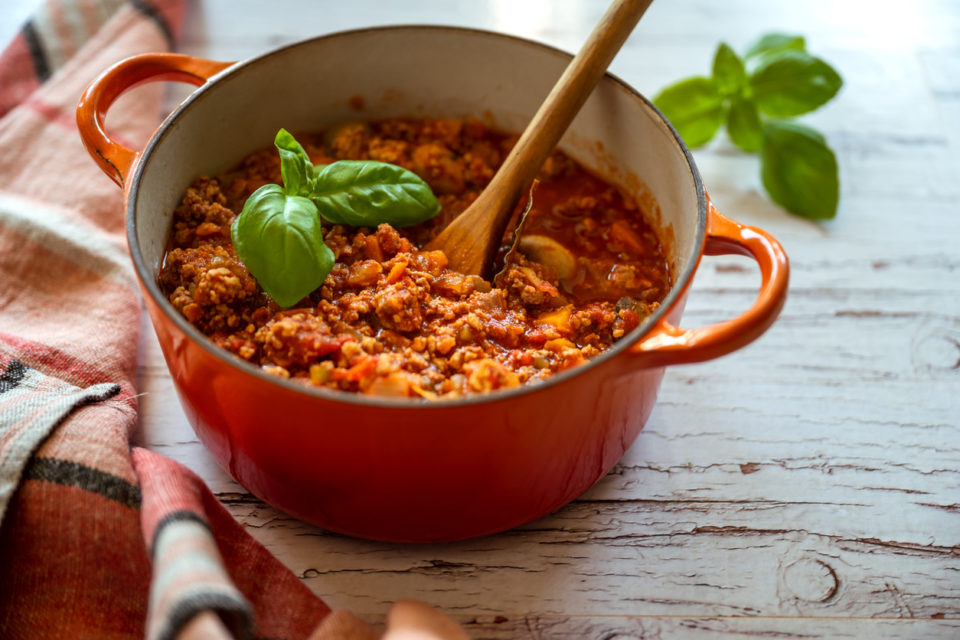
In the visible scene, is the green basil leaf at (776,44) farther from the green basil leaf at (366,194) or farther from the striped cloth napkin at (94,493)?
the striped cloth napkin at (94,493)

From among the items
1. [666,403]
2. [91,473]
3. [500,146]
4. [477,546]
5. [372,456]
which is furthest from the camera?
[500,146]

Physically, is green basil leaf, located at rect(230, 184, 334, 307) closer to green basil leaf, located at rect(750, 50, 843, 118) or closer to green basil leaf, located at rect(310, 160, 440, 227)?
green basil leaf, located at rect(310, 160, 440, 227)

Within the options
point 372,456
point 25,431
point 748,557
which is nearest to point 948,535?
point 748,557

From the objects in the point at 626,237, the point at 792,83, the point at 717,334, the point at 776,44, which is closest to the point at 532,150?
the point at 626,237

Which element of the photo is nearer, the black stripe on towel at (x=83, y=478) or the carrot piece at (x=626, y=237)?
the black stripe on towel at (x=83, y=478)

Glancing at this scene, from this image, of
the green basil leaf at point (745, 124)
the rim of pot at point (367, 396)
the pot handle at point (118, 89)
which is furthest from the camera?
the green basil leaf at point (745, 124)

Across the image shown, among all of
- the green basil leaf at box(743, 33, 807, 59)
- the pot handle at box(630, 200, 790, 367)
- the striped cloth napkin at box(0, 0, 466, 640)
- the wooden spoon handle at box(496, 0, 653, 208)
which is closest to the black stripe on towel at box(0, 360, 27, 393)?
the striped cloth napkin at box(0, 0, 466, 640)

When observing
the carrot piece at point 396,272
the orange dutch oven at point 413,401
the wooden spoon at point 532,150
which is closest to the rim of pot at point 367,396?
the orange dutch oven at point 413,401

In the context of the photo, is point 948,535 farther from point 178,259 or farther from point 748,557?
point 178,259
